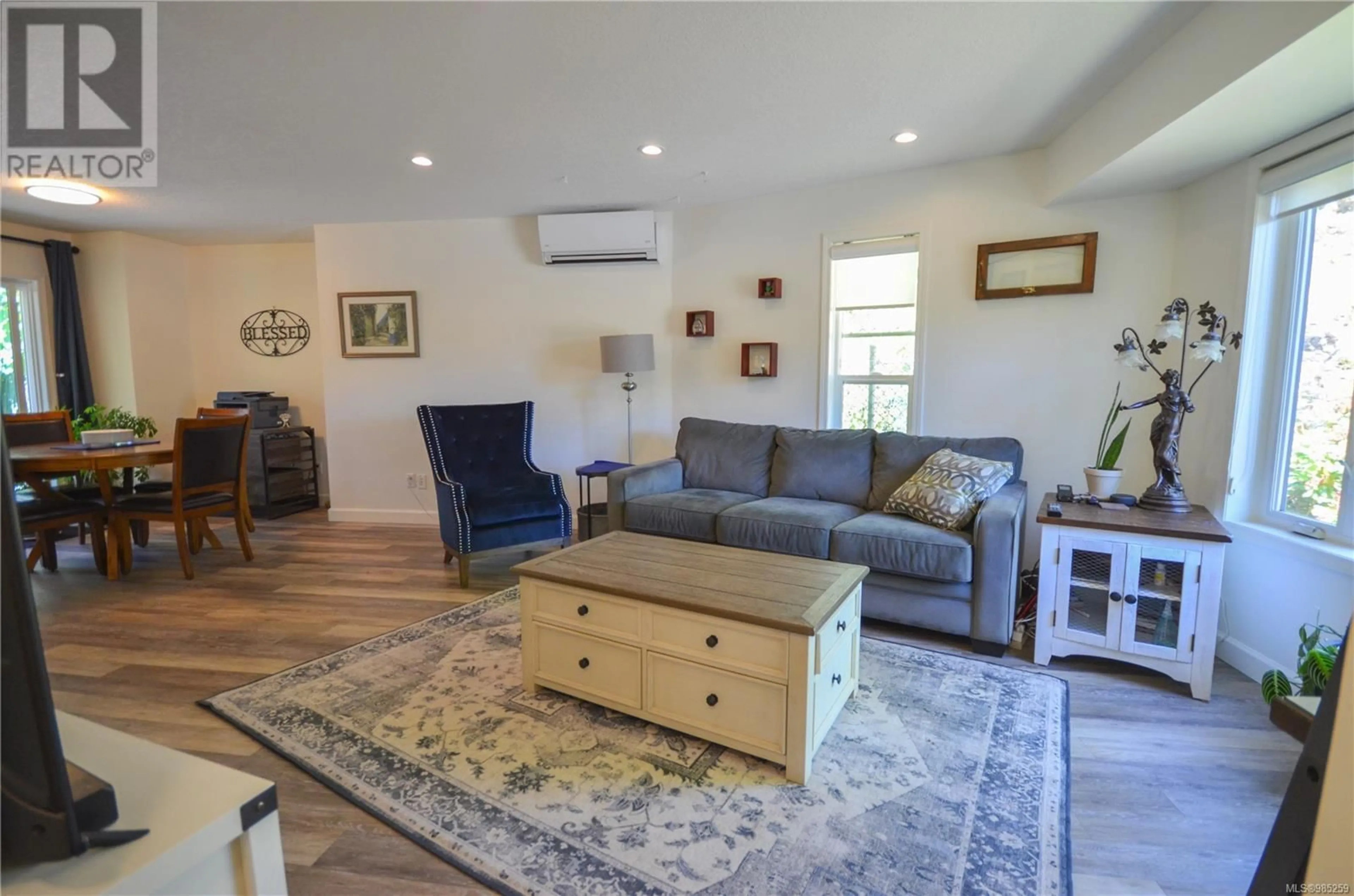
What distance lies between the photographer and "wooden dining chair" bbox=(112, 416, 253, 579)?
3.33 meters

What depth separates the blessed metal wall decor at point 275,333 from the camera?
17.5 ft

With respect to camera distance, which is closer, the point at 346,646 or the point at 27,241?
the point at 346,646

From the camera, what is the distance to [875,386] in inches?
147

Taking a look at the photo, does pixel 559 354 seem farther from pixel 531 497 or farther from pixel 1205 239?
pixel 1205 239

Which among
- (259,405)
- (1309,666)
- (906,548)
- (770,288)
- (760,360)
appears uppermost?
(770,288)

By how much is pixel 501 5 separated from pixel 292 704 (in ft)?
8.19

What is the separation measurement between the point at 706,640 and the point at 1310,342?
2.56 metres

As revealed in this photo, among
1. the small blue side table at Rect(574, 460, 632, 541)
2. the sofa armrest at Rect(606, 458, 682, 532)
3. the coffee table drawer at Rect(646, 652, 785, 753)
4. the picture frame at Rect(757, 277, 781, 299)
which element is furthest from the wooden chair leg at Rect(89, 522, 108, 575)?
the picture frame at Rect(757, 277, 781, 299)

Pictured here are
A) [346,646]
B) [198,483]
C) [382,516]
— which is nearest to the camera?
[346,646]

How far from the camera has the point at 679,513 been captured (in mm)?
3156

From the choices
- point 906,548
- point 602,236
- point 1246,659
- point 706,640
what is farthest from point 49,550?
point 1246,659

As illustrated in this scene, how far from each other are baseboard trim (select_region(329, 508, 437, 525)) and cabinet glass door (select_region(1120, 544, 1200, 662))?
451 centimetres

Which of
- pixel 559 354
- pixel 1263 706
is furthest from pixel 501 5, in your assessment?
pixel 1263 706

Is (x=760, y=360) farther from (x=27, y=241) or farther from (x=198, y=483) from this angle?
(x=27, y=241)
